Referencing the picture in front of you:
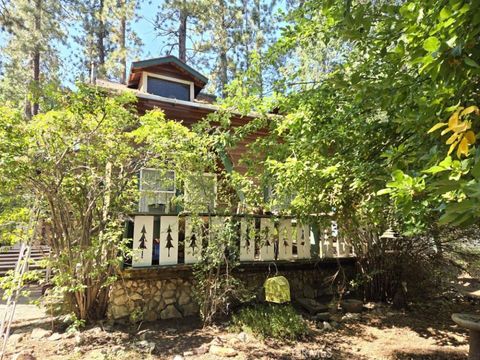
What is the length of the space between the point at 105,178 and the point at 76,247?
1017 mm

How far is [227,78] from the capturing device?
57.5 feet

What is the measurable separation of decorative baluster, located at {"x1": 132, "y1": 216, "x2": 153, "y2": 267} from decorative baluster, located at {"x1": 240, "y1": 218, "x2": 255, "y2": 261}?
155 cm

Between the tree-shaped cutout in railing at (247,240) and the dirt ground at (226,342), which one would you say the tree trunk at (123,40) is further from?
the dirt ground at (226,342)

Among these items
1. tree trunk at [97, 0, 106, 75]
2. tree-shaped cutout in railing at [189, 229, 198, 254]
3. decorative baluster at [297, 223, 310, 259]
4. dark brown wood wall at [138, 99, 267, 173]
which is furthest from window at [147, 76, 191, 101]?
tree trunk at [97, 0, 106, 75]

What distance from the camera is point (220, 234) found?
4742 mm

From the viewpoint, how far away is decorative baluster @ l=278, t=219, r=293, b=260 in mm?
6141

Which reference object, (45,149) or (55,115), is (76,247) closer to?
(45,149)

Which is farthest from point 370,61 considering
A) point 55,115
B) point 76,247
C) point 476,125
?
point 76,247

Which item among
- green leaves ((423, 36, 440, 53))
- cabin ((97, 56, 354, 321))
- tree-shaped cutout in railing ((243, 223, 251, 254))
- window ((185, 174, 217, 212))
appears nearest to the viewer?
green leaves ((423, 36, 440, 53))

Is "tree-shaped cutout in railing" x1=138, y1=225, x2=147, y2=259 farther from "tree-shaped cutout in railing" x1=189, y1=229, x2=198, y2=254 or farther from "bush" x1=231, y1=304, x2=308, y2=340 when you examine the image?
"bush" x1=231, y1=304, x2=308, y2=340

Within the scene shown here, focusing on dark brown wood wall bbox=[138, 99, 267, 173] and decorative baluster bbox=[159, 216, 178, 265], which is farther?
dark brown wood wall bbox=[138, 99, 267, 173]

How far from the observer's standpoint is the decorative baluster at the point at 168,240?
516 centimetres

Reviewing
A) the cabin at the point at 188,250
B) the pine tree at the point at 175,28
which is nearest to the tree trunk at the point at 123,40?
the pine tree at the point at 175,28

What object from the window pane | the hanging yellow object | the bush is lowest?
the bush
